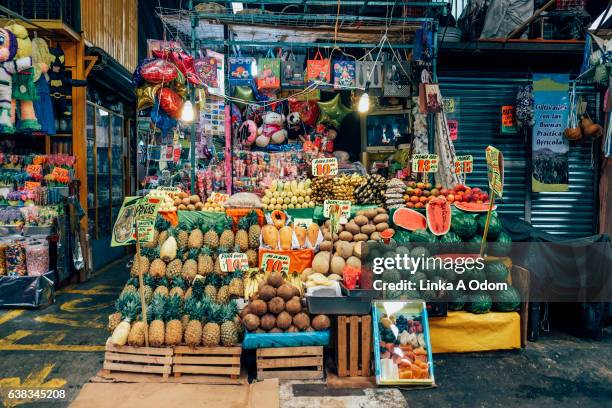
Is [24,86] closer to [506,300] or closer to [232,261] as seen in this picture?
[232,261]

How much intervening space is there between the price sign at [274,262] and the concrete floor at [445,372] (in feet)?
4.63

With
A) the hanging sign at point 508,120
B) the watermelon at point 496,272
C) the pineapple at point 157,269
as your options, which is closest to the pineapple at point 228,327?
the pineapple at point 157,269

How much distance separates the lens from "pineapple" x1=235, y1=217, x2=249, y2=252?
600 cm

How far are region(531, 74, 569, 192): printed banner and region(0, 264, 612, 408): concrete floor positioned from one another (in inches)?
139

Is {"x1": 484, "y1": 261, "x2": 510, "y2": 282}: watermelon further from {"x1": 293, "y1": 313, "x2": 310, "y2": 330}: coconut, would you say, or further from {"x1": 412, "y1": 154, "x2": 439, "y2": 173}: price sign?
{"x1": 293, "y1": 313, "x2": 310, "y2": 330}: coconut

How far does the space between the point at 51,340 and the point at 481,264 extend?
5.47 meters

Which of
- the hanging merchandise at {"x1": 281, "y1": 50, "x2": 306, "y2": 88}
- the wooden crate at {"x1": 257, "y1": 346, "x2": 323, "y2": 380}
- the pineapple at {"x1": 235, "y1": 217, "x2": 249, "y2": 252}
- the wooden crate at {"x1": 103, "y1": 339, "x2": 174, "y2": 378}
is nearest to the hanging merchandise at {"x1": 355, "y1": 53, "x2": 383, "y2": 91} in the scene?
the hanging merchandise at {"x1": 281, "y1": 50, "x2": 306, "y2": 88}

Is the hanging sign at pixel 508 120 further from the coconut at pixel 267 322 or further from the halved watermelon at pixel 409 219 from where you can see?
the coconut at pixel 267 322

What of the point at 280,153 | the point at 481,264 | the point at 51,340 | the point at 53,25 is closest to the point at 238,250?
the point at 51,340

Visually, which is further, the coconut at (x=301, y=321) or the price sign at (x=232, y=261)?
the price sign at (x=232, y=261)

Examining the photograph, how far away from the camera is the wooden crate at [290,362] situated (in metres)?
4.59

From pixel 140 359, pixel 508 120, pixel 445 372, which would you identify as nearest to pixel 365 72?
pixel 508 120

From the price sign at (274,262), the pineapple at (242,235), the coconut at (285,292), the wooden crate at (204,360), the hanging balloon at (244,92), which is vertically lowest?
the wooden crate at (204,360)

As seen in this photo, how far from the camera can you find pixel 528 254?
5.98 metres
